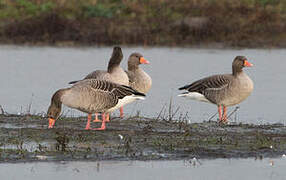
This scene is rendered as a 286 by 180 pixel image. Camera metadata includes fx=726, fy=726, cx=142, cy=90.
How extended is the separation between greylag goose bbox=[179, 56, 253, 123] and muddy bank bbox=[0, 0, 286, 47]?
1704cm

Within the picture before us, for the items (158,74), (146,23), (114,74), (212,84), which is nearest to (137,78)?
(114,74)

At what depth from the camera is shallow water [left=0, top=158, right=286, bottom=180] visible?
9.53m

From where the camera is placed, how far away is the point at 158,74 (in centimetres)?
2333

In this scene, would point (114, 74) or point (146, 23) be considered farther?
point (146, 23)

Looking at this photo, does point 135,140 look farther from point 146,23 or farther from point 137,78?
point 146,23

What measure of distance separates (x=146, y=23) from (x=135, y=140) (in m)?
23.5

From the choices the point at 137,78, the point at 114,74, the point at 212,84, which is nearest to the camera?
the point at 114,74

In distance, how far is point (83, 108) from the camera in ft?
41.5

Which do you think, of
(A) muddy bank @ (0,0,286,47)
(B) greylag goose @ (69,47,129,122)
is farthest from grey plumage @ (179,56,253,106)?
(A) muddy bank @ (0,0,286,47)

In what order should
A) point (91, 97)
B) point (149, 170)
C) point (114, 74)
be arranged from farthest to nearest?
point (114, 74) < point (91, 97) < point (149, 170)

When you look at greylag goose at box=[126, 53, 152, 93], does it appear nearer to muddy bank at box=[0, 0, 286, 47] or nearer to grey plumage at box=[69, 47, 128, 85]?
grey plumage at box=[69, 47, 128, 85]

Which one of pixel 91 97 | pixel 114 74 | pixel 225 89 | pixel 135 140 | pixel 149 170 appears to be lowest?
pixel 149 170

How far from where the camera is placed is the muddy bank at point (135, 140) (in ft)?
35.4

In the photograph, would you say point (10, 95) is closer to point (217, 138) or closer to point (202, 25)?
point (217, 138)
